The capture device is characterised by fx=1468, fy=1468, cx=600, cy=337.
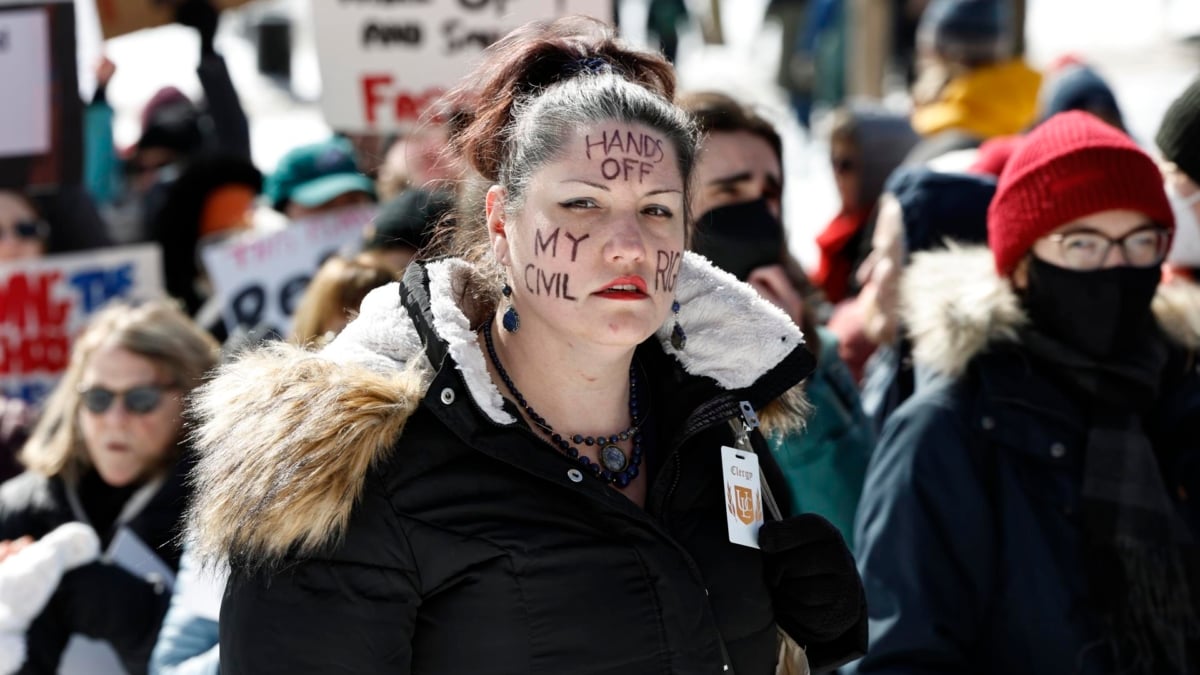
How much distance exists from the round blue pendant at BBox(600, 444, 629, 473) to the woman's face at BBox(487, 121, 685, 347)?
7.6 inches

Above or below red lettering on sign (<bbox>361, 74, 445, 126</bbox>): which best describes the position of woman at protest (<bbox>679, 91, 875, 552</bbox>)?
below

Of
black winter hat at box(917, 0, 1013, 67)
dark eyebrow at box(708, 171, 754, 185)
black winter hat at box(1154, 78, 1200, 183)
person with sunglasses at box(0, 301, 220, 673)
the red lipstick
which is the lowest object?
person with sunglasses at box(0, 301, 220, 673)

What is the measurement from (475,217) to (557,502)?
582mm

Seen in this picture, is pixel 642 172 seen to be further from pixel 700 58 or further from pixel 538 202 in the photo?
pixel 700 58

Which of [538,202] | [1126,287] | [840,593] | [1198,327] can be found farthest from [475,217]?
[1198,327]

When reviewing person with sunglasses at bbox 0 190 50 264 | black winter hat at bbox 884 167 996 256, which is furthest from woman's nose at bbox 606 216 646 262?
person with sunglasses at bbox 0 190 50 264

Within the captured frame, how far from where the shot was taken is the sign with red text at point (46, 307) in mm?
5648

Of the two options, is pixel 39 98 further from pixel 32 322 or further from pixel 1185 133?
pixel 1185 133

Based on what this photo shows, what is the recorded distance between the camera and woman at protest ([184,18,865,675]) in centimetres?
207

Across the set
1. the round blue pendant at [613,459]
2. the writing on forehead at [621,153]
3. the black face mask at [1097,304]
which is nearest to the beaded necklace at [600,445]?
the round blue pendant at [613,459]

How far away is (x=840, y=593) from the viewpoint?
2.47 meters

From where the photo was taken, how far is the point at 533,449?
2197mm

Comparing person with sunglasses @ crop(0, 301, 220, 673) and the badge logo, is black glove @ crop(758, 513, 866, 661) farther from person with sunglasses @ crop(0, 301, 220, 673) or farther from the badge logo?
person with sunglasses @ crop(0, 301, 220, 673)

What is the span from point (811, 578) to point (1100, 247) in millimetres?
1124
